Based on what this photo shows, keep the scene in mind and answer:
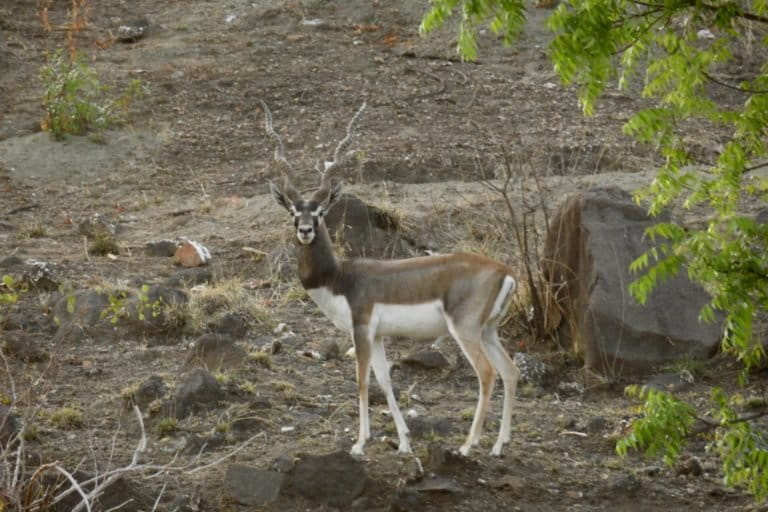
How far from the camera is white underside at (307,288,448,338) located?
31.2ft

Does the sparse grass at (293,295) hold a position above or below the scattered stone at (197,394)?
below

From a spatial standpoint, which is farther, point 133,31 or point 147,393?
point 133,31

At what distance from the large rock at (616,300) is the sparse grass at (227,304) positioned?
8.99 ft

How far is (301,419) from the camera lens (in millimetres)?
10305

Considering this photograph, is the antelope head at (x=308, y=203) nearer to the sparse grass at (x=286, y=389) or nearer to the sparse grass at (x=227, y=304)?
the sparse grass at (x=286, y=389)

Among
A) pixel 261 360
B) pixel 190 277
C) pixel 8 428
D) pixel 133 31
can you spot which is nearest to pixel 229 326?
pixel 261 360

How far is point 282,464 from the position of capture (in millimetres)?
8992

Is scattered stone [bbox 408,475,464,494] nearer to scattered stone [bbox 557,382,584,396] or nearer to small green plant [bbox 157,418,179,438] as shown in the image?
small green plant [bbox 157,418,179,438]

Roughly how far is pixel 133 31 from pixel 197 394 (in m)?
13.5

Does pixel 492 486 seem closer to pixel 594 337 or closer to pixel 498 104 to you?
pixel 594 337

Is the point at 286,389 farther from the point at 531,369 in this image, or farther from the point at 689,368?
the point at 689,368

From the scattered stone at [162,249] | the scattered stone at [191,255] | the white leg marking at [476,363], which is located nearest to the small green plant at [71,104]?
the scattered stone at [162,249]

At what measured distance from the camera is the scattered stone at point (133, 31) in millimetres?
22547

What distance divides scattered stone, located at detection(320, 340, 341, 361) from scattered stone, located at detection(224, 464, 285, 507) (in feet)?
10.3
